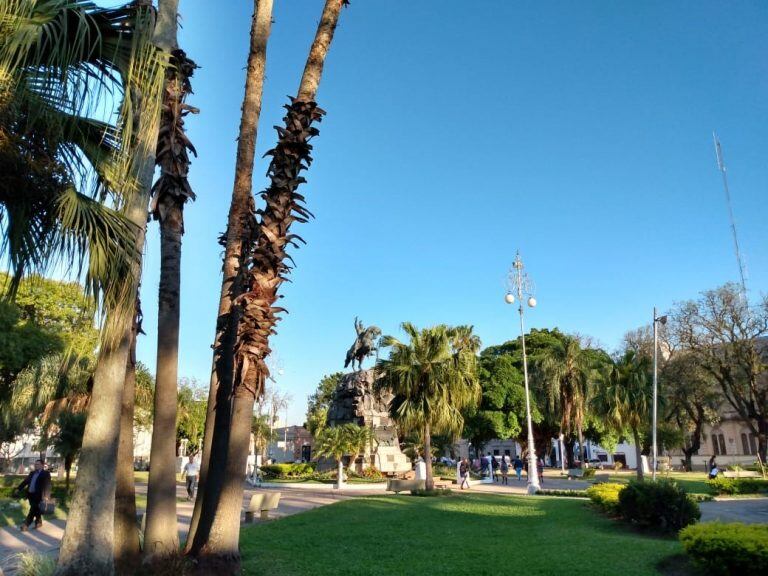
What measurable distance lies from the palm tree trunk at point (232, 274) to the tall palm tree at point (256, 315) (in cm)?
3

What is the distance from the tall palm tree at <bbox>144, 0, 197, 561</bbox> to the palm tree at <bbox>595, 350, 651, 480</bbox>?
2603cm

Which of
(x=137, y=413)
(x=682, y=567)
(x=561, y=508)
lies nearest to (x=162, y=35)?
(x=682, y=567)

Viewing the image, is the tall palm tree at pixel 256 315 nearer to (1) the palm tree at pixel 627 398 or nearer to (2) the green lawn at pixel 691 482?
(2) the green lawn at pixel 691 482

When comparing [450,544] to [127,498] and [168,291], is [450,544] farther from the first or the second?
[168,291]

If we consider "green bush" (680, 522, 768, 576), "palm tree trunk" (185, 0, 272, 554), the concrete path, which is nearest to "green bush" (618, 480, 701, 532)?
the concrete path

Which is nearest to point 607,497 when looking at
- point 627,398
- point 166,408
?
point 166,408

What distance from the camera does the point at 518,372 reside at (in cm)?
4734

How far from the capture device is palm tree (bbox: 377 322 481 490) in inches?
838

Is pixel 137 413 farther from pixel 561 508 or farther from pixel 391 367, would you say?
pixel 561 508

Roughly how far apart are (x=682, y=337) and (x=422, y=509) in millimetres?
31719

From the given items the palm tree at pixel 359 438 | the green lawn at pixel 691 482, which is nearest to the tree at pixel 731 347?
the green lawn at pixel 691 482

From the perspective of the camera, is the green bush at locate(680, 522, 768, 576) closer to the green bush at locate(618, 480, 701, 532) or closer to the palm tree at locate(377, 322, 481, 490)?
the green bush at locate(618, 480, 701, 532)

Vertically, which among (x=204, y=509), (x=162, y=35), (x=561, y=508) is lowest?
(x=561, y=508)

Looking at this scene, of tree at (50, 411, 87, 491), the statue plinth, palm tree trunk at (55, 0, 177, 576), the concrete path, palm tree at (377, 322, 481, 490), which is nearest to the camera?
palm tree trunk at (55, 0, 177, 576)
